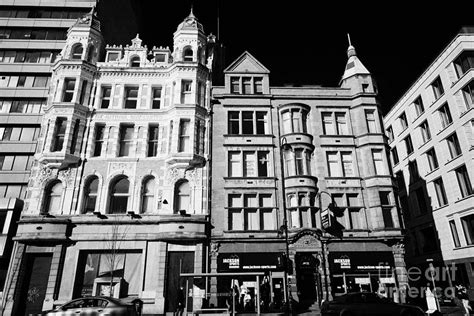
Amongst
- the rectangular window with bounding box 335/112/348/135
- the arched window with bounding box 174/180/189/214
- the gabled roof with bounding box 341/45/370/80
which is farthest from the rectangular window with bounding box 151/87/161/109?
the gabled roof with bounding box 341/45/370/80

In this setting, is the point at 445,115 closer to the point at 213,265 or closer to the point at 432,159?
the point at 432,159

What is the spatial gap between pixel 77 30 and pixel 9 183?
18.2m

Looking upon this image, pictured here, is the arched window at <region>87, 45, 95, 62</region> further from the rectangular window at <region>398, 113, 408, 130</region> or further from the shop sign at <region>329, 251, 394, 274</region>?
the rectangular window at <region>398, 113, 408, 130</region>

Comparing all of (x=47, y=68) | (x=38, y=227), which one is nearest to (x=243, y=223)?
(x=38, y=227)

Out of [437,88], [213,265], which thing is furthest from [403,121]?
[213,265]

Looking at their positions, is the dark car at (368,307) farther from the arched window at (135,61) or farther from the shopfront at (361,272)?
the arched window at (135,61)

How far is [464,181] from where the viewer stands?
103 feet

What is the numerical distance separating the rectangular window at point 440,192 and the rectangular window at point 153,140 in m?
30.9

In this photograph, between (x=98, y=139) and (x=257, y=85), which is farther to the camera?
(x=257, y=85)

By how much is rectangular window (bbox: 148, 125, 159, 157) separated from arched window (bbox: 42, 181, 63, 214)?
8087 millimetres

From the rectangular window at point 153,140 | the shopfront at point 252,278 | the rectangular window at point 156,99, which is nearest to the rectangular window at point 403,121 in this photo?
the shopfront at point 252,278

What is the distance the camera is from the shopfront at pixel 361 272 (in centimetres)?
2478

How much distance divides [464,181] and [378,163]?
10149 mm

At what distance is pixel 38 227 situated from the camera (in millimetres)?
24469
